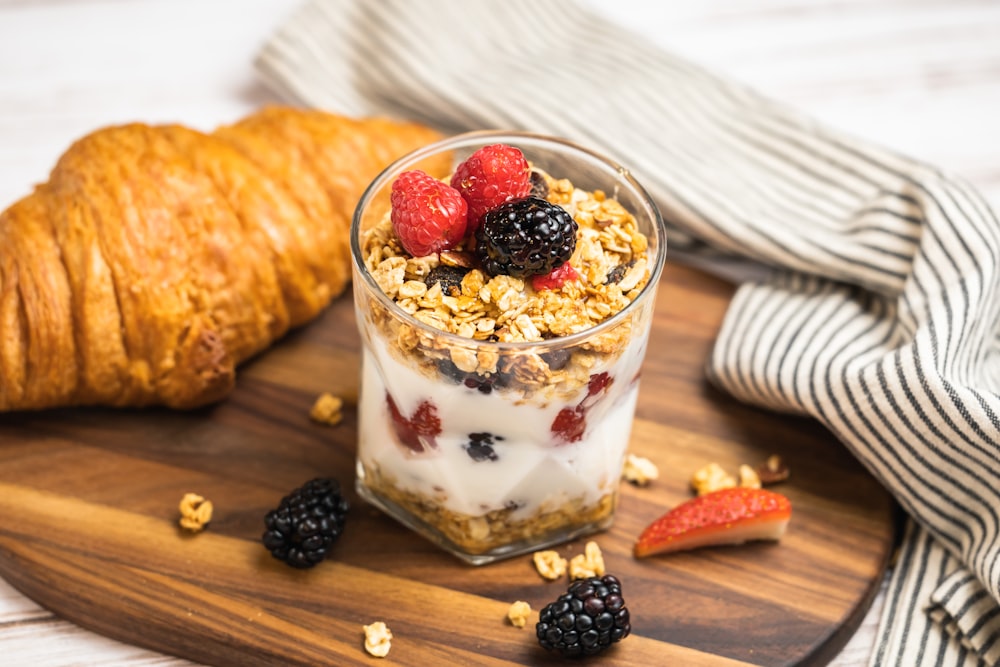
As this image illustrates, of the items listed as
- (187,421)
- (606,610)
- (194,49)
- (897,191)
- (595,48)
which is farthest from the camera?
(194,49)

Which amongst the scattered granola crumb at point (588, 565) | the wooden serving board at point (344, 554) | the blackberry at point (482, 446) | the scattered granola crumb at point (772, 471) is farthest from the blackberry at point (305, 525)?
the scattered granola crumb at point (772, 471)

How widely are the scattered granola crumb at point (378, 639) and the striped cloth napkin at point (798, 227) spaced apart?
0.93 meters

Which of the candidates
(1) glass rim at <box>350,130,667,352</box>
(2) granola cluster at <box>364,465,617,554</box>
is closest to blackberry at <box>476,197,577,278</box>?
(1) glass rim at <box>350,130,667,352</box>

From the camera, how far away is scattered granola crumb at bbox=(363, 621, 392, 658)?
2080mm

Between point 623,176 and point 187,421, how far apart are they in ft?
3.53

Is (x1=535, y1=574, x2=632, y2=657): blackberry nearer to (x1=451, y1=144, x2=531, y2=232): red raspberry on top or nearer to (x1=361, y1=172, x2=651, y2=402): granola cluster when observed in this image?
(x1=361, y1=172, x2=651, y2=402): granola cluster

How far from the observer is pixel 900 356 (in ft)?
7.50

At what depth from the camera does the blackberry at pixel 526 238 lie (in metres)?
1.83

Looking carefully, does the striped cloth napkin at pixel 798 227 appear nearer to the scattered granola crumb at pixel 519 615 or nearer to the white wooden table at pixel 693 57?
the white wooden table at pixel 693 57

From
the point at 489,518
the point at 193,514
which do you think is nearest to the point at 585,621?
the point at 489,518

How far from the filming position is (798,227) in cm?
271

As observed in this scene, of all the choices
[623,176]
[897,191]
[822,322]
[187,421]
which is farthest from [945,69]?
[187,421]

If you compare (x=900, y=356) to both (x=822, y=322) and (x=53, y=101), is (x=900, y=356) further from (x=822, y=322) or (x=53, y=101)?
A: (x=53, y=101)

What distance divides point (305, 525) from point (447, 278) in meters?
0.58
